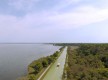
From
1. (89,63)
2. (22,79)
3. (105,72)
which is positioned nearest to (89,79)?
(105,72)

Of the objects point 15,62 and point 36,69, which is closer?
point 36,69

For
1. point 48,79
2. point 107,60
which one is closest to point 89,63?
point 107,60

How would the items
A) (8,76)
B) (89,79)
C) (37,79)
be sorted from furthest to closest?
(8,76)
(37,79)
(89,79)

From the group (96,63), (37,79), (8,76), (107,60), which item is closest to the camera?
(37,79)

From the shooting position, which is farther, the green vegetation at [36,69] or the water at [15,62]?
the water at [15,62]

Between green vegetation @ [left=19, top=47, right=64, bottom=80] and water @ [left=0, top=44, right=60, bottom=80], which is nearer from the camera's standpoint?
green vegetation @ [left=19, top=47, right=64, bottom=80]

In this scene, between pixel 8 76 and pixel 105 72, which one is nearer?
pixel 105 72

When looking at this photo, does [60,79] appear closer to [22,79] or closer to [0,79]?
[22,79]

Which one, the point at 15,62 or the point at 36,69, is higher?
the point at 36,69

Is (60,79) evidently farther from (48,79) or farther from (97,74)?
(97,74)

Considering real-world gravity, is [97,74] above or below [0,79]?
above
